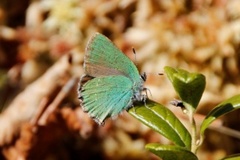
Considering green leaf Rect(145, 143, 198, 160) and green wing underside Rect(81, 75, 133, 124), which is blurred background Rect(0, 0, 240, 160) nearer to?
green wing underside Rect(81, 75, 133, 124)

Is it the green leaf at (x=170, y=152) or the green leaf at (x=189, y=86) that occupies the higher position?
the green leaf at (x=189, y=86)

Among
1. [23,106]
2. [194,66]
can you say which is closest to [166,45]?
[194,66]

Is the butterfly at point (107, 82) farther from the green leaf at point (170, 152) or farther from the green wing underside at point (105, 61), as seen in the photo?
the green leaf at point (170, 152)

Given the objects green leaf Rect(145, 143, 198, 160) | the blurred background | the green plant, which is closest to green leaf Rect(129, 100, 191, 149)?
the green plant

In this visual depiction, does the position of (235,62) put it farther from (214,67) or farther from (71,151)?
(71,151)

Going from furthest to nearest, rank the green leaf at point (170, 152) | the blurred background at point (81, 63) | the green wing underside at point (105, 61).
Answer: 1. the blurred background at point (81, 63)
2. the green wing underside at point (105, 61)
3. the green leaf at point (170, 152)

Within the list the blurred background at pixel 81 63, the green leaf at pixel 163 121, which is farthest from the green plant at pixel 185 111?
the blurred background at pixel 81 63

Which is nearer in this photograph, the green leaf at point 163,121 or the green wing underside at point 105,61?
the green leaf at point 163,121

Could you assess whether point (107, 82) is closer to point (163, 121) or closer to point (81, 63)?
point (163, 121)
